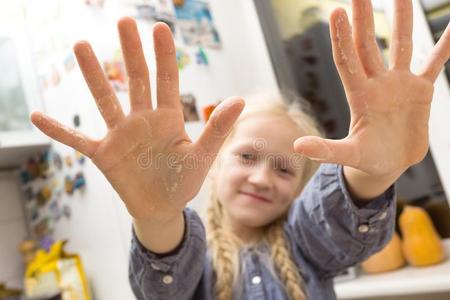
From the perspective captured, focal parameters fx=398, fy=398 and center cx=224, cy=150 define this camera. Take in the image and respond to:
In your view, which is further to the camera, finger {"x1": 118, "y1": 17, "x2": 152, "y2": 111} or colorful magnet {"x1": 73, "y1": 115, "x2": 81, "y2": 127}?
colorful magnet {"x1": 73, "y1": 115, "x2": 81, "y2": 127}

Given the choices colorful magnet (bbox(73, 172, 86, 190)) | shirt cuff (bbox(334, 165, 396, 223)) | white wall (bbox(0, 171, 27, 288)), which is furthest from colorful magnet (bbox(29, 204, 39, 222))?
shirt cuff (bbox(334, 165, 396, 223))

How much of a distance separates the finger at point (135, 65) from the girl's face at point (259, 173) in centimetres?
25

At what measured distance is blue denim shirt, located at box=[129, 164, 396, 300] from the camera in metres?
0.47

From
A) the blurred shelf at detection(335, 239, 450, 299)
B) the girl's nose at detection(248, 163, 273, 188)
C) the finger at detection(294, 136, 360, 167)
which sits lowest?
the blurred shelf at detection(335, 239, 450, 299)

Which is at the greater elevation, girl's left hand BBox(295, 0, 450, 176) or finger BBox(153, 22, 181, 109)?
finger BBox(153, 22, 181, 109)

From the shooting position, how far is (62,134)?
0.37m

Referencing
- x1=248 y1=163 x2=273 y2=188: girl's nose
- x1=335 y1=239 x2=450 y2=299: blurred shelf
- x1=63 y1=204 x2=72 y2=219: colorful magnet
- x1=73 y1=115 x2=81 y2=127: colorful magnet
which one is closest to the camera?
x1=248 y1=163 x2=273 y2=188: girl's nose

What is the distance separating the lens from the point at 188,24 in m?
1.07

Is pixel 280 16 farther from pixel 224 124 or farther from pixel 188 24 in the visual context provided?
pixel 224 124

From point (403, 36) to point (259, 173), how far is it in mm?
277

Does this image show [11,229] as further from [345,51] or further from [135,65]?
[345,51]

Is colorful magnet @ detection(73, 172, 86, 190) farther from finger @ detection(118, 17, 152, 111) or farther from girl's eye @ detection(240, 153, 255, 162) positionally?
finger @ detection(118, 17, 152, 111)

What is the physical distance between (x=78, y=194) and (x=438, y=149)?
84 centimetres

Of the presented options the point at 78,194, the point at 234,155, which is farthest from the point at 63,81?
the point at 234,155
